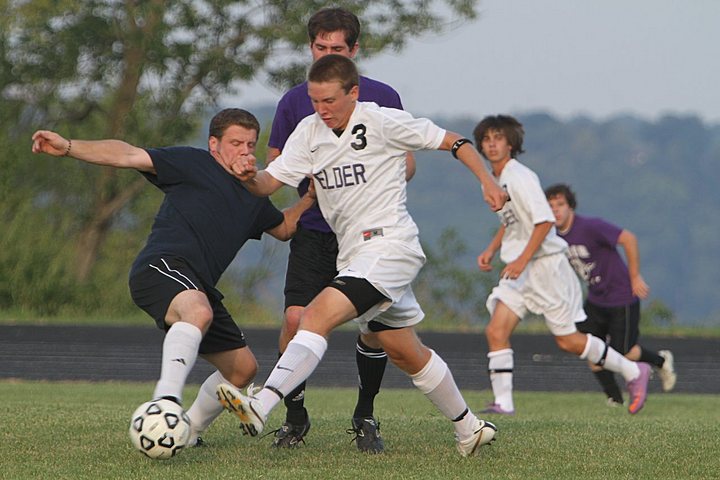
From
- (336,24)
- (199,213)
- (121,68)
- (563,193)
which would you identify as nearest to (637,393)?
(563,193)

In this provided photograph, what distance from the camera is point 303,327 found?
5738 millimetres

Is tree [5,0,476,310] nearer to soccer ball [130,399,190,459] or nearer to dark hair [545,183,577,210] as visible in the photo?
dark hair [545,183,577,210]

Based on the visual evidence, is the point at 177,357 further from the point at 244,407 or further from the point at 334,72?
the point at 334,72

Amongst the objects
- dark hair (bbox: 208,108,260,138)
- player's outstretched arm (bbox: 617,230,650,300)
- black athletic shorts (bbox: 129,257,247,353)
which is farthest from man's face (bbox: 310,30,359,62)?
player's outstretched arm (bbox: 617,230,650,300)

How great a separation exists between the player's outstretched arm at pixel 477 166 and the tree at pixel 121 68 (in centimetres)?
1974

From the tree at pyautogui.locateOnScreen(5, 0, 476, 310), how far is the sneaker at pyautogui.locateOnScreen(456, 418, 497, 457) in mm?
19947

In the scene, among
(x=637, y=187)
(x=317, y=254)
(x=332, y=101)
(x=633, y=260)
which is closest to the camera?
(x=332, y=101)

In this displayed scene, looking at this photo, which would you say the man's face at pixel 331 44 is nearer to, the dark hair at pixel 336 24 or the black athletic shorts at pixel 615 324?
the dark hair at pixel 336 24

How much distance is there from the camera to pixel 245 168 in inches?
232

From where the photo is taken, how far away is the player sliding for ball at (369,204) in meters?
5.75

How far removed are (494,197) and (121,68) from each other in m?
22.0

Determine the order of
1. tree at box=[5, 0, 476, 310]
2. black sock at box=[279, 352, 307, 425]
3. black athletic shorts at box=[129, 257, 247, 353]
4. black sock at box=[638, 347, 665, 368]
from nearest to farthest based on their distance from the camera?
1. black athletic shorts at box=[129, 257, 247, 353]
2. black sock at box=[279, 352, 307, 425]
3. black sock at box=[638, 347, 665, 368]
4. tree at box=[5, 0, 476, 310]

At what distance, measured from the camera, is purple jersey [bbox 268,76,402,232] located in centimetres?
684

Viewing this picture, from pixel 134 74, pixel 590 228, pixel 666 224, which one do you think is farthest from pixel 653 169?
pixel 590 228
